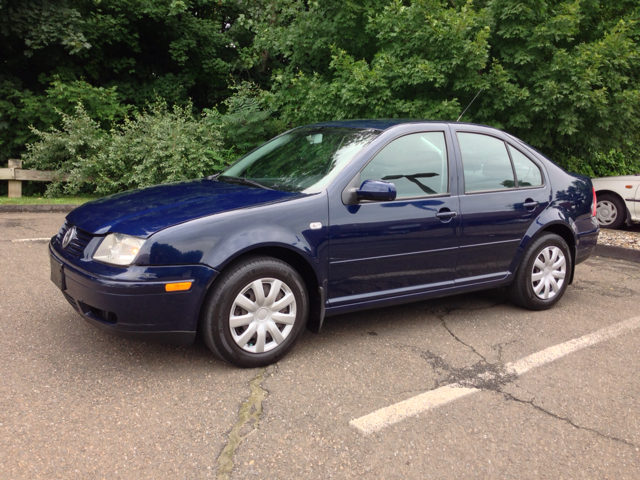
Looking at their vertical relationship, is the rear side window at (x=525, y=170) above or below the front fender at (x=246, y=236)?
above

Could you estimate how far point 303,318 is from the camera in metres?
3.60

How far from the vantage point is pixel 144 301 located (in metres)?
3.12

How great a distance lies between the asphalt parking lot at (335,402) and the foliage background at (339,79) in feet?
17.4

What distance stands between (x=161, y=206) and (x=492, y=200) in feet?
8.48

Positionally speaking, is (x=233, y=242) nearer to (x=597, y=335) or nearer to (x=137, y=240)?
(x=137, y=240)

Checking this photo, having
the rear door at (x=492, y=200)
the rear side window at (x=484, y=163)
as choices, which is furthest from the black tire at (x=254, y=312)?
the rear side window at (x=484, y=163)

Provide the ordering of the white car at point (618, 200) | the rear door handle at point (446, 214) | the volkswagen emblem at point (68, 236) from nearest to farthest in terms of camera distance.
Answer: the volkswagen emblem at point (68, 236) → the rear door handle at point (446, 214) → the white car at point (618, 200)

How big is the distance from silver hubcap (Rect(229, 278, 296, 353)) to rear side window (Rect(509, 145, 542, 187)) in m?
2.45

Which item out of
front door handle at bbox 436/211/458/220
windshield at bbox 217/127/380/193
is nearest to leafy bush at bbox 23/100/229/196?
windshield at bbox 217/127/380/193

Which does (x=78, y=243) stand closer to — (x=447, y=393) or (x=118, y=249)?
(x=118, y=249)

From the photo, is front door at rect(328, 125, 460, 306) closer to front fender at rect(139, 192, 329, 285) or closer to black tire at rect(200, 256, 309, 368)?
front fender at rect(139, 192, 329, 285)

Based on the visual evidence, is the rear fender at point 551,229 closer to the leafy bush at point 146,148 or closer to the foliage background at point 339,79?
the foliage background at point 339,79

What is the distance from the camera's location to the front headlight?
3.15 m

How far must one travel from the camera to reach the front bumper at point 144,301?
122 inches
